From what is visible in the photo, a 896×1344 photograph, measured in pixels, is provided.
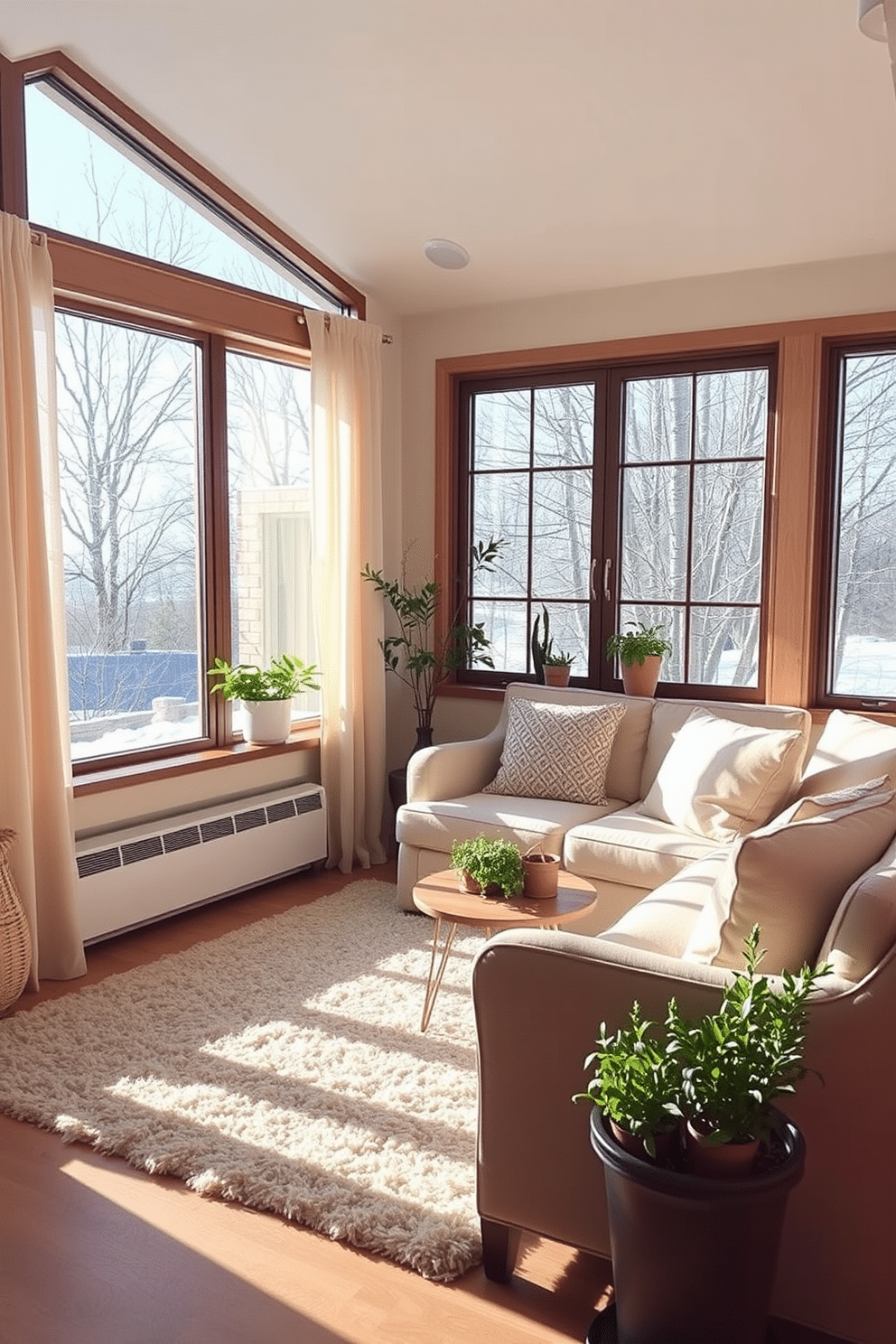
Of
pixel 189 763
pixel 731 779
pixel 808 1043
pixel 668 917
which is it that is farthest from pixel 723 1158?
pixel 189 763

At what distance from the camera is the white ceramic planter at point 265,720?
475 centimetres

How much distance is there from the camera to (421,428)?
215 inches

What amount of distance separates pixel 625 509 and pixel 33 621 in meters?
2.62

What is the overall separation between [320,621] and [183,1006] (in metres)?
2.02

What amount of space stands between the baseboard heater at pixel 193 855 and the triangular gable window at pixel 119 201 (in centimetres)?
217

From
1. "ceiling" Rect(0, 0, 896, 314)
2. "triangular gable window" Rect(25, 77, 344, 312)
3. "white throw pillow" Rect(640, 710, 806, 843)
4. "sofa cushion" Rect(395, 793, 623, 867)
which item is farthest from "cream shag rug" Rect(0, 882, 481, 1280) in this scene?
"ceiling" Rect(0, 0, 896, 314)

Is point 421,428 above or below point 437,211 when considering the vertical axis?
below

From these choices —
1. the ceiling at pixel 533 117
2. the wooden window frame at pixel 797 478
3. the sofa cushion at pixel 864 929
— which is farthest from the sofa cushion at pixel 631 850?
the ceiling at pixel 533 117

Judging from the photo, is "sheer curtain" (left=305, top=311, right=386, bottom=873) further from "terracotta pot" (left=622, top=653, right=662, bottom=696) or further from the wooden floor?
the wooden floor

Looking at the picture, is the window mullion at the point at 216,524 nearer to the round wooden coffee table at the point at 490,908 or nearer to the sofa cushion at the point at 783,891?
the round wooden coffee table at the point at 490,908

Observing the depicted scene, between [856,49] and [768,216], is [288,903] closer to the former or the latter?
[768,216]

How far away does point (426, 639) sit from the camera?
5496 mm

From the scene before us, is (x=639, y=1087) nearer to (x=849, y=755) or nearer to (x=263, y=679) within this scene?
(x=849, y=755)

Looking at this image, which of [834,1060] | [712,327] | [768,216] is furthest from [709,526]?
[834,1060]
